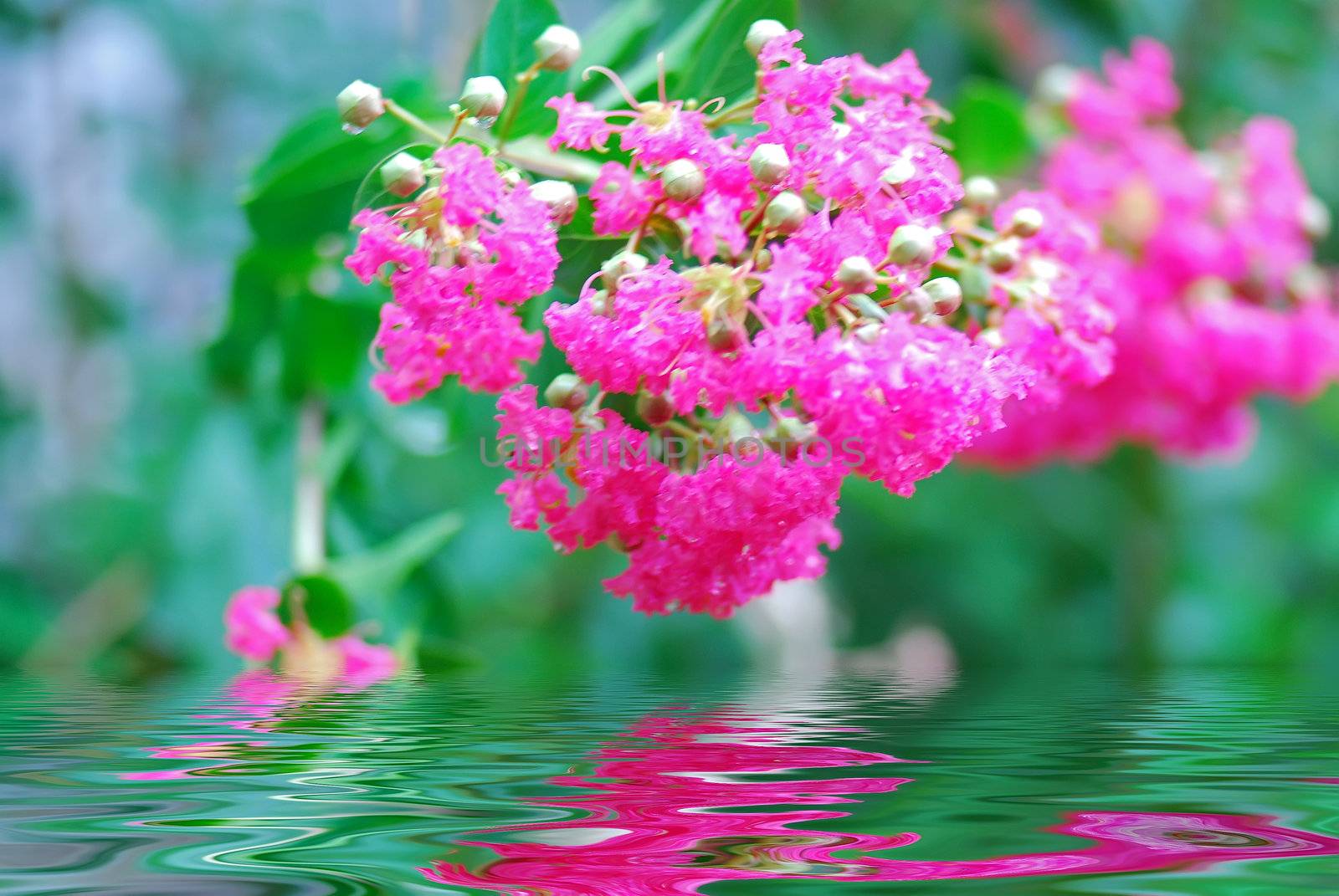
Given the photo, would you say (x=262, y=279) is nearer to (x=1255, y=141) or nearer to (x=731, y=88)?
(x=731, y=88)

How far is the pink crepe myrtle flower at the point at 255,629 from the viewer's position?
2371mm

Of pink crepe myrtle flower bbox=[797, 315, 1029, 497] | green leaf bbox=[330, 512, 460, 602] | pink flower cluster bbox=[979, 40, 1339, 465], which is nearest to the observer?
pink crepe myrtle flower bbox=[797, 315, 1029, 497]

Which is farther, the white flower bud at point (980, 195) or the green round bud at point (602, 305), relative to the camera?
the white flower bud at point (980, 195)

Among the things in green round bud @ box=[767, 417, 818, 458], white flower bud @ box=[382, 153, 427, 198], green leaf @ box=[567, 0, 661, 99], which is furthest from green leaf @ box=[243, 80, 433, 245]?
green round bud @ box=[767, 417, 818, 458]

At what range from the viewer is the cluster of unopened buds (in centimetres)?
130

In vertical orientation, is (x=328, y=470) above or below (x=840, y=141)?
below

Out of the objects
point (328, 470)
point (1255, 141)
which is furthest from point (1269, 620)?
point (328, 470)

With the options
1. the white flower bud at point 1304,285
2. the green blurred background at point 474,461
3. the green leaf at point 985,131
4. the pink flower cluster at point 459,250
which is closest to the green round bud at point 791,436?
the pink flower cluster at point 459,250

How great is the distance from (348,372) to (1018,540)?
2.00 meters

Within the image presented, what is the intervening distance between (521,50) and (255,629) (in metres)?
1.16

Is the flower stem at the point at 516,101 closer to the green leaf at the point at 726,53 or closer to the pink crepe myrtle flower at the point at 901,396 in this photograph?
the green leaf at the point at 726,53

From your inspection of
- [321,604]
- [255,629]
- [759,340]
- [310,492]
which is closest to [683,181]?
[759,340]

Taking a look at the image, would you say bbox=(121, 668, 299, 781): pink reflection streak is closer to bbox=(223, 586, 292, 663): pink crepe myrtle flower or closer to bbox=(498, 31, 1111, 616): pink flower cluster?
bbox=(223, 586, 292, 663): pink crepe myrtle flower

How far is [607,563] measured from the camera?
376 cm
